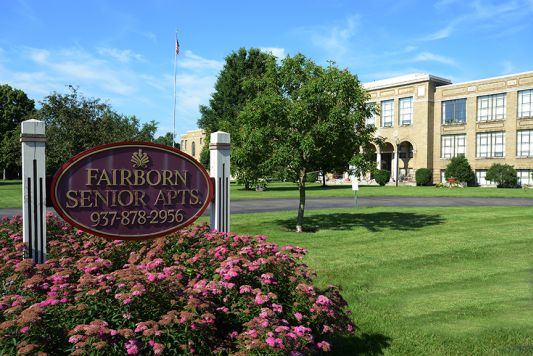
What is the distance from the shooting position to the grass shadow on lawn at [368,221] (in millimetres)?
16344

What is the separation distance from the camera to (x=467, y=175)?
54.2 metres

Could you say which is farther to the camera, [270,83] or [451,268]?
[270,83]

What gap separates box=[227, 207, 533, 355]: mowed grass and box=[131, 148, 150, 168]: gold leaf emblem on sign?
11.7ft

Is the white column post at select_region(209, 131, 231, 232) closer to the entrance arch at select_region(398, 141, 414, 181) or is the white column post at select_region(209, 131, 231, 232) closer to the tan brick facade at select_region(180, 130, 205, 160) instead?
the entrance arch at select_region(398, 141, 414, 181)

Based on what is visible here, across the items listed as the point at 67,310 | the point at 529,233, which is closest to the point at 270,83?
the point at 529,233

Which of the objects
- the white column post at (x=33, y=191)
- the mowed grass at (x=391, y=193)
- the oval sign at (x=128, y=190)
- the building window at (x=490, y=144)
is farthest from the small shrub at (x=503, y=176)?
the white column post at (x=33, y=191)

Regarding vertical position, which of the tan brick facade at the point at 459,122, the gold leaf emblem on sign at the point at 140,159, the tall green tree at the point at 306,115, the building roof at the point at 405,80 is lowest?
the gold leaf emblem on sign at the point at 140,159

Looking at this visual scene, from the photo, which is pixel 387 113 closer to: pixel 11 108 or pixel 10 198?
pixel 10 198

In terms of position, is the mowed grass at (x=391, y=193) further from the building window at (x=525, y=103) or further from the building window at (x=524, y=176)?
the building window at (x=525, y=103)

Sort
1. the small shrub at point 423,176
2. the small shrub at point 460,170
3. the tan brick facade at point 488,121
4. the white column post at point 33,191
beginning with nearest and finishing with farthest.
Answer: the white column post at point 33,191
the tan brick facade at point 488,121
the small shrub at point 460,170
the small shrub at point 423,176

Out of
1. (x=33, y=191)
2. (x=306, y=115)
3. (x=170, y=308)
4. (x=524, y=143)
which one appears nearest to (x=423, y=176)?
(x=524, y=143)

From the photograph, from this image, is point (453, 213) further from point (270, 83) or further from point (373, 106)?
point (270, 83)

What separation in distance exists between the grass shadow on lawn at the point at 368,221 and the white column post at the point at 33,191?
11.1m

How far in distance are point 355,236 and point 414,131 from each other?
51441 millimetres
